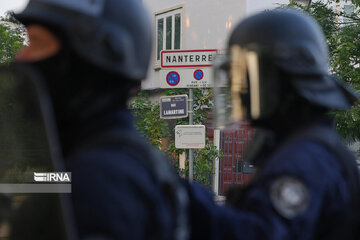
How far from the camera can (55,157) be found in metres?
0.96

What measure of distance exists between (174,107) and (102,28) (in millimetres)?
7695

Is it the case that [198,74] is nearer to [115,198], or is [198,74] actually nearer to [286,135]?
[286,135]

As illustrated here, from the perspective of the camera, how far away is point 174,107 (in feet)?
28.7

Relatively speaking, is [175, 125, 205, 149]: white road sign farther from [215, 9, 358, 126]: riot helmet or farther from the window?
the window

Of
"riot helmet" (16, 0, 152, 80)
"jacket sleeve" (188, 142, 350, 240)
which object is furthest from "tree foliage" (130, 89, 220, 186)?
"riot helmet" (16, 0, 152, 80)

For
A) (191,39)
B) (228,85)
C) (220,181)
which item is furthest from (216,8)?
(228,85)

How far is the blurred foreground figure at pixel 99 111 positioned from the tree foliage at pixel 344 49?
32.9 ft

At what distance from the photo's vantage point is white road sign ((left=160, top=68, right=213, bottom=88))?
8.48 m

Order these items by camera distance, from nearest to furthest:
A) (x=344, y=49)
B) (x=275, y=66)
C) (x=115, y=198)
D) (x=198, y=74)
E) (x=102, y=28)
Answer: (x=115, y=198)
(x=102, y=28)
(x=275, y=66)
(x=198, y=74)
(x=344, y=49)

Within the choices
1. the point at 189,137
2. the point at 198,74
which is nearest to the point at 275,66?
the point at 198,74

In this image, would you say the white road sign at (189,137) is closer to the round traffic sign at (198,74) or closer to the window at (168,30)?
the round traffic sign at (198,74)

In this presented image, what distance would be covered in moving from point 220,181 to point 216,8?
4.91 metres

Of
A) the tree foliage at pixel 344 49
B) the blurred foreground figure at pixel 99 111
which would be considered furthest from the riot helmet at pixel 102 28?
the tree foliage at pixel 344 49

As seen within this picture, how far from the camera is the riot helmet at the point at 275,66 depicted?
4.44ft
